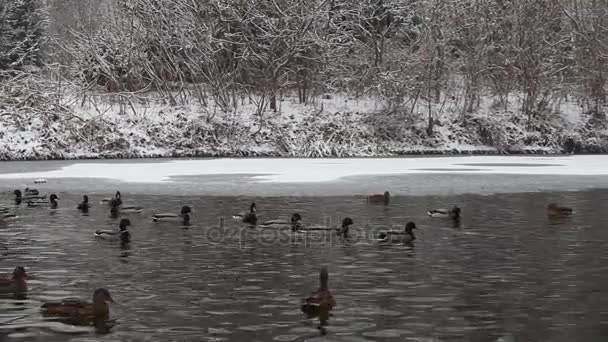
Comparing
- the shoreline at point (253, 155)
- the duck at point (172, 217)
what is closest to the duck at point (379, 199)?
the duck at point (172, 217)

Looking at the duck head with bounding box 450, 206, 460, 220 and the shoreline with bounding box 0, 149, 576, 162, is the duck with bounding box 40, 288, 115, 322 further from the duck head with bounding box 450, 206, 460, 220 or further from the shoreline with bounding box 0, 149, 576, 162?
the shoreline with bounding box 0, 149, 576, 162

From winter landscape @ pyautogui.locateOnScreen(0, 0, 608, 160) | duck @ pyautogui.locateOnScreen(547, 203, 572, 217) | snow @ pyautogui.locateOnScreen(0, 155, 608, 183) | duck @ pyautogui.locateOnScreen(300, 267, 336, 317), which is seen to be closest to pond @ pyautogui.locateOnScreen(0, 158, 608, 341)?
duck @ pyautogui.locateOnScreen(300, 267, 336, 317)

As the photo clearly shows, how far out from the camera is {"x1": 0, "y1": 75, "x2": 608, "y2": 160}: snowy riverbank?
166ft

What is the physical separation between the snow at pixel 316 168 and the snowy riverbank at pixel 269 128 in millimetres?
6259

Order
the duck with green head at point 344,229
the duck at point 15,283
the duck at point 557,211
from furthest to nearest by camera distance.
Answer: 1. the duck at point 557,211
2. the duck with green head at point 344,229
3. the duck at point 15,283

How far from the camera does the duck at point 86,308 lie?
37.9ft

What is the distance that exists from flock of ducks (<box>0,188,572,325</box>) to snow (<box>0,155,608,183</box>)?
799cm

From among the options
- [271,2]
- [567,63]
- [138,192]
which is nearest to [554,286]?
[138,192]

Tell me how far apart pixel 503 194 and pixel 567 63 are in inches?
1270

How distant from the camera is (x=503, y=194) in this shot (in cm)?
2822

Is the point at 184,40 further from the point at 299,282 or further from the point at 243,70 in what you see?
the point at 299,282

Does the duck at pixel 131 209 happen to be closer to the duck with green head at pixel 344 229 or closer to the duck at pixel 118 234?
the duck at pixel 118 234

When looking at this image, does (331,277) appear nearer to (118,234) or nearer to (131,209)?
(118,234)

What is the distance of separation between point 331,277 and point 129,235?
6132 mm
